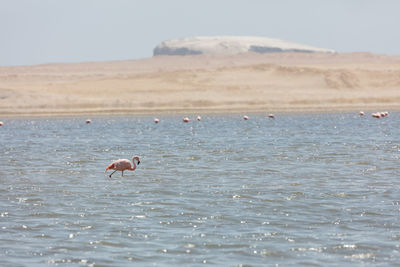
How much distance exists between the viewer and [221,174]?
21547mm

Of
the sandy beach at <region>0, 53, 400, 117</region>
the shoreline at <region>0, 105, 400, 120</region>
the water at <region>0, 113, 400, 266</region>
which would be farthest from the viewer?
the sandy beach at <region>0, 53, 400, 117</region>

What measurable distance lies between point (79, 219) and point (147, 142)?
69.9 feet

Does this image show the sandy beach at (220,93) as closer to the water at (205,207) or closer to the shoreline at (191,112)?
the shoreline at (191,112)

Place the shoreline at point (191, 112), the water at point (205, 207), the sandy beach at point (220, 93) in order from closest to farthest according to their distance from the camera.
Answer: the water at point (205, 207), the shoreline at point (191, 112), the sandy beach at point (220, 93)

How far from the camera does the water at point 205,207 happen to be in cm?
1176

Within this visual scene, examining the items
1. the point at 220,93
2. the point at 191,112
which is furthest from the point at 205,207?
the point at 220,93

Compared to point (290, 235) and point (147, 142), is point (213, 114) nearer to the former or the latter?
point (147, 142)

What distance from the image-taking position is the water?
463 inches

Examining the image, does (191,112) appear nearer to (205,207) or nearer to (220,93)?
(220,93)

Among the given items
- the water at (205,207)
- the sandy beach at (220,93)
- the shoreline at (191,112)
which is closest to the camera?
the water at (205,207)

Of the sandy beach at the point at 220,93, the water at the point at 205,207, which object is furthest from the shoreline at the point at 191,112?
the water at the point at 205,207

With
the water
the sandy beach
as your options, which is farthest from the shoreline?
the water

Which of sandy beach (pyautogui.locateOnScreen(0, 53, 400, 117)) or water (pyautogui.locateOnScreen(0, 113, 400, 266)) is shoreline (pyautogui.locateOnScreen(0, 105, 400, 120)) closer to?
sandy beach (pyautogui.locateOnScreen(0, 53, 400, 117))

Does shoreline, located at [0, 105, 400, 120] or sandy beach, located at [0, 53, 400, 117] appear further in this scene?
sandy beach, located at [0, 53, 400, 117]
